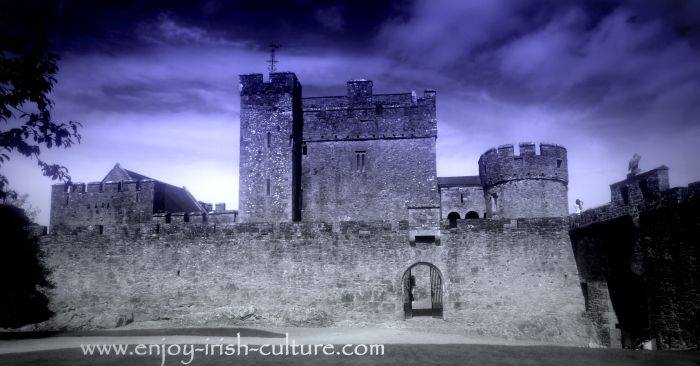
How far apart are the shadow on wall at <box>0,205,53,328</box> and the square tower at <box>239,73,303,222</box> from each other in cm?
1037

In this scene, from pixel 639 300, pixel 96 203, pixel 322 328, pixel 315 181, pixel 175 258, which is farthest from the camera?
pixel 96 203

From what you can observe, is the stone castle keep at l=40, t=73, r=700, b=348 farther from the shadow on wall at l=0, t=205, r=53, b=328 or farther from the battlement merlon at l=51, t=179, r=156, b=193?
the battlement merlon at l=51, t=179, r=156, b=193

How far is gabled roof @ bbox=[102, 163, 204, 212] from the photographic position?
35.5 meters

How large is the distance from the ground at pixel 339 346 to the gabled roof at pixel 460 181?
16.4m

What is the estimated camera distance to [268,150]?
1103 inches

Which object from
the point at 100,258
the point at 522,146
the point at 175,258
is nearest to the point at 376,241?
the point at 175,258

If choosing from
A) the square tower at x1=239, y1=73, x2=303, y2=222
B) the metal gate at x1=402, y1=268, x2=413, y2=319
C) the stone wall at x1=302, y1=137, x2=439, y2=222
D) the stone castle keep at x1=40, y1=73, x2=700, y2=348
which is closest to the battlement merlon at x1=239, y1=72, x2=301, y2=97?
the square tower at x1=239, y1=73, x2=303, y2=222

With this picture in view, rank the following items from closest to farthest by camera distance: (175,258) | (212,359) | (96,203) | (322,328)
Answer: (212,359) → (322,328) → (175,258) → (96,203)

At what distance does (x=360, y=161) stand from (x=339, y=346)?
690 inches

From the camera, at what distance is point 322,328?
57.1ft

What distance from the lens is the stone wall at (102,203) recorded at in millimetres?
34688

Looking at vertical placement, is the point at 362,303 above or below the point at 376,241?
below

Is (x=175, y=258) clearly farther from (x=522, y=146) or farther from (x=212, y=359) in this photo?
(x=522, y=146)

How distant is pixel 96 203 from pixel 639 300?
34256mm
